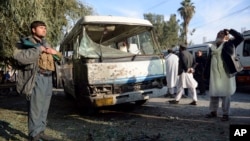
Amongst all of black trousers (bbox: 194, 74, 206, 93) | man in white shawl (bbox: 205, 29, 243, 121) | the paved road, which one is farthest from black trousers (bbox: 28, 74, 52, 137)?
black trousers (bbox: 194, 74, 206, 93)

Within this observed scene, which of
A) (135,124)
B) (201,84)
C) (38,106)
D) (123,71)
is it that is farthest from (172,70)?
(38,106)

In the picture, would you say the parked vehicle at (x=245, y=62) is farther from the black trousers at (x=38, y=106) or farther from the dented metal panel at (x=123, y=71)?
the black trousers at (x=38, y=106)

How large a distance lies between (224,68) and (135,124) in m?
2.17

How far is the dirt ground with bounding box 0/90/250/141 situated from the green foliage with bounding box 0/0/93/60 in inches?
78.7

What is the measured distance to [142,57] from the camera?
873 cm

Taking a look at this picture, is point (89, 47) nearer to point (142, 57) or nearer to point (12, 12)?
point (142, 57)

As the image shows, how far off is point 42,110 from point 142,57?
3.81 metres

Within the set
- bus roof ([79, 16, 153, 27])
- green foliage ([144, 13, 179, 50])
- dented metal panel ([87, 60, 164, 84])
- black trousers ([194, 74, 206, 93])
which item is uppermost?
green foliage ([144, 13, 179, 50])

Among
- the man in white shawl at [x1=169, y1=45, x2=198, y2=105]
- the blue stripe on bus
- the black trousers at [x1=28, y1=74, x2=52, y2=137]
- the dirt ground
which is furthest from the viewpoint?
the man in white shawl at [x1=169, y1=45, x2=198, y2=105]

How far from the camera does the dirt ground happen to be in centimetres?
A: 618

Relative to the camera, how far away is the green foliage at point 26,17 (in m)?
8.93

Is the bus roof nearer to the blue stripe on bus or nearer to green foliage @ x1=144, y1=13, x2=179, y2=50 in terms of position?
the blue stripe on bus

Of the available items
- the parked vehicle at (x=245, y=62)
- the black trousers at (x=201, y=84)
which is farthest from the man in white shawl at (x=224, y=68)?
the parked vehicle at (x=245, y=62)

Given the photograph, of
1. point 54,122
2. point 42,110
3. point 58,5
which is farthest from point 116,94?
point 58,5
